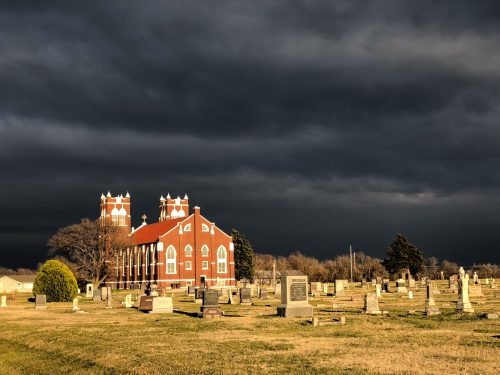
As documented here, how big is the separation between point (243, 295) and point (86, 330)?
16767 mm

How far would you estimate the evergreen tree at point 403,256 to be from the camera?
86.8 m

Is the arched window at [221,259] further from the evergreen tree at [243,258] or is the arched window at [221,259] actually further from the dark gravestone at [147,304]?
the dark gravestone at [147,304]

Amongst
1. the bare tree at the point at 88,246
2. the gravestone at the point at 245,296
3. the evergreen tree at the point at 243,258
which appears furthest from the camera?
the evergreen tree at the point at 243,258

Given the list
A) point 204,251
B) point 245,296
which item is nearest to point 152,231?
point 204,251

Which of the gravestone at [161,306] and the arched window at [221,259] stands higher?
the arched window at [221,259]

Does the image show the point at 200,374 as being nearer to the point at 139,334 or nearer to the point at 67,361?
the point at 67,361

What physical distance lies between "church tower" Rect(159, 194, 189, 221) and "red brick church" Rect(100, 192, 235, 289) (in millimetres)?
12101

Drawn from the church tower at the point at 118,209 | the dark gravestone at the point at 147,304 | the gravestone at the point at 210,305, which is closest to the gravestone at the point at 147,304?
the dark gravestone at the point at 147,304

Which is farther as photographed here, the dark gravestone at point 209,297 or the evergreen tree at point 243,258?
the evergreen tree at point 243,258

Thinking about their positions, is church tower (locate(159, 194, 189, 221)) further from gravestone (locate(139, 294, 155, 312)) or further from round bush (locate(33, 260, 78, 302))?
gravestone (locate(139, 294, 155, 312))

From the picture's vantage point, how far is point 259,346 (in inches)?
656

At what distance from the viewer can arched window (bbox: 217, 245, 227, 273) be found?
95.0 meters

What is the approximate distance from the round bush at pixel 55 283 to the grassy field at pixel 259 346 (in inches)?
896

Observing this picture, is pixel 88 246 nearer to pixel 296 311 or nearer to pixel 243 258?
pixel 243 258
